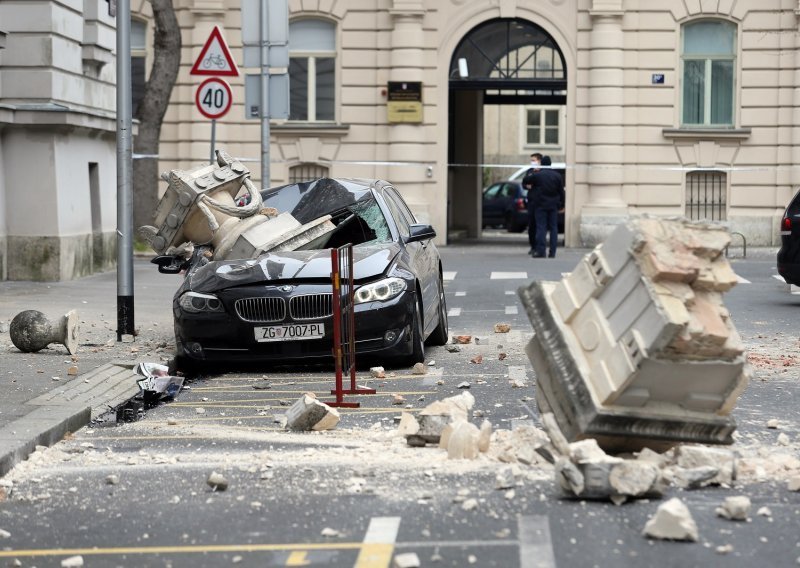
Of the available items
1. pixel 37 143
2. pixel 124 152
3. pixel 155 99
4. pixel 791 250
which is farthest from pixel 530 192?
pixel 124 152

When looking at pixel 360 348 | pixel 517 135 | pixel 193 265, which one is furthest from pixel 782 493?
pixel 517 135

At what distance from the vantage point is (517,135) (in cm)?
6556

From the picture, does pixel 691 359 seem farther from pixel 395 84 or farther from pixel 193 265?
pixel 395 84

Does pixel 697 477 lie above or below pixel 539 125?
below

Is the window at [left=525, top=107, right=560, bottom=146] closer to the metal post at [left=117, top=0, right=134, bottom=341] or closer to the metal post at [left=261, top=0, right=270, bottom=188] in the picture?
the metal post at [left=261, top=0, right=270, bottom=188]

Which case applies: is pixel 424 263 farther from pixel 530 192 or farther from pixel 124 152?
pixel 530 192

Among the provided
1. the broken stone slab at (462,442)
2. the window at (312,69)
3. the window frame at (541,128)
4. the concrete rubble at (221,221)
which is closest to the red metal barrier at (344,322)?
the concrete rubble at (221,221)

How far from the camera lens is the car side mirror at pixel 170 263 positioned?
14594 millimetres

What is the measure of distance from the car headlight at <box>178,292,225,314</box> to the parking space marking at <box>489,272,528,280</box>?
1120cm

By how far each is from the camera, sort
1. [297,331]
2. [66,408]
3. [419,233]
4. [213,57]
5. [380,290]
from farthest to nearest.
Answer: [213,57] → [419,233] → [380,290] → [297,331] → [66,408]

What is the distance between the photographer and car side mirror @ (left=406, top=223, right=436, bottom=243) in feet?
43.7

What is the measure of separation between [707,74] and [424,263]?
20595 mm

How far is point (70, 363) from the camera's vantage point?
41.0ft

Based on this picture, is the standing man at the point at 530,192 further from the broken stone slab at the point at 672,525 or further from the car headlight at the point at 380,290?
the broken stone slab at the point at 672,525
